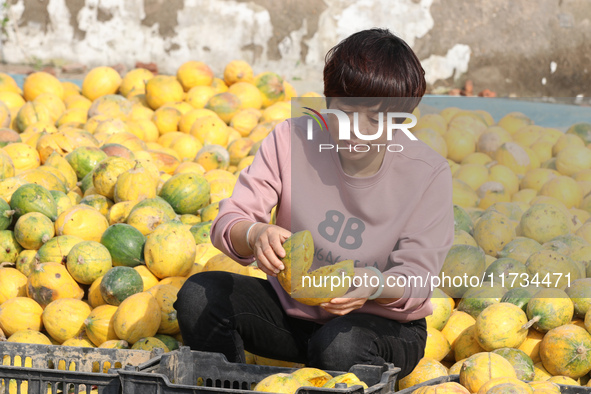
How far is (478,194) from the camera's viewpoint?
4.11m

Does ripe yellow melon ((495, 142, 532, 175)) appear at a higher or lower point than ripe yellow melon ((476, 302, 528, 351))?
higher

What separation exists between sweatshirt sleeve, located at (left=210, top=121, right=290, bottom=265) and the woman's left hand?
1.15 feet

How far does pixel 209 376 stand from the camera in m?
2.18

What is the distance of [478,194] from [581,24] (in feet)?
14.6

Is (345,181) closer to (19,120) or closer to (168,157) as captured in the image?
(168,157)

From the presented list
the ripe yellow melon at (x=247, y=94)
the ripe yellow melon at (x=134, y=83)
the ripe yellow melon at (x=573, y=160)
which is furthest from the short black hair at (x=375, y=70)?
the ripe yellow melon at (x=134, y=83)

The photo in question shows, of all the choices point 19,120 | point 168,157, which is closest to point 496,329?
point 168,157

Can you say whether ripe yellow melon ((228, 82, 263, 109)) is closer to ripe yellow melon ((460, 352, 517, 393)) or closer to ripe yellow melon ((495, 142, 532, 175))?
ripe yellow melon ((495, 142, 532, 175))

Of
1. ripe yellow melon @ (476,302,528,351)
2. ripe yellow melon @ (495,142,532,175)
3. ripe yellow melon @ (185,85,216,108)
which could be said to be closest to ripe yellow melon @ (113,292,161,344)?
ripe yellow melon @ (476,302,528,351)

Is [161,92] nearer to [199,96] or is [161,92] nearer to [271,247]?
[199,96]

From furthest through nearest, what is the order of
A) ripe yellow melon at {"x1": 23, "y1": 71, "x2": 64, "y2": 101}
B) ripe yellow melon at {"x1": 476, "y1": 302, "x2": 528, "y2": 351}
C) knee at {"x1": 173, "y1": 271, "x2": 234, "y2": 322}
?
ripe yellow melon at {"x1": 23, "y1": 71, "x2": 64, "y2": 101} < ripe yellow melon at {"x1": 476, "y1": 302, "x2": 528, "y2": 351} < knee at {"x1": 173, "y1": 271, "x2": 234, "y2": 322}

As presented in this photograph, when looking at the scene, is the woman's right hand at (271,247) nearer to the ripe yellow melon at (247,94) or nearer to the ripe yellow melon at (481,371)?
the ripe yellow melon at (481,371)

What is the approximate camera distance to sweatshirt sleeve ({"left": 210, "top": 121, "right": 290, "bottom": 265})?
7.29 feet

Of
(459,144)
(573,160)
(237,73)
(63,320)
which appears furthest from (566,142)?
(63,320)
